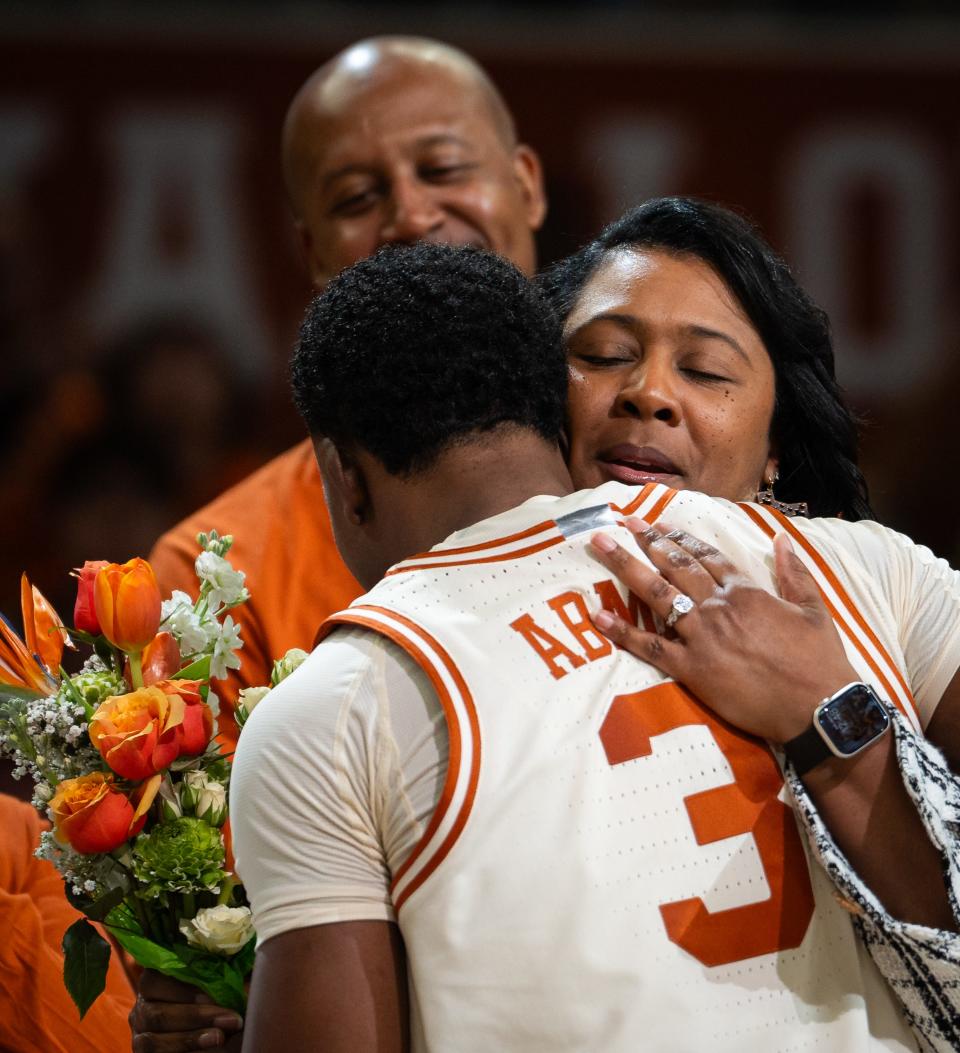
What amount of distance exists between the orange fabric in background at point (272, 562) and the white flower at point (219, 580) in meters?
0.55

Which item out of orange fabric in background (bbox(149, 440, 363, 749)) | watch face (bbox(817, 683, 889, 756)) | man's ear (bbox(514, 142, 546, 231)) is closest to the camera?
watch face (bbox(817, 683, 889, 756))

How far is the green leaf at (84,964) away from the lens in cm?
177

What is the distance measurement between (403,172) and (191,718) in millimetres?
1458

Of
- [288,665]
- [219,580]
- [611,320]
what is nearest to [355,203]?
[611,320]

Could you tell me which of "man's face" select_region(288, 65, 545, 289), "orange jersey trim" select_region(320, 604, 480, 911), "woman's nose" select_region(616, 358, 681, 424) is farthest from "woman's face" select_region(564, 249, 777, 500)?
"man's face" select_region(288, 65, 545, 289)

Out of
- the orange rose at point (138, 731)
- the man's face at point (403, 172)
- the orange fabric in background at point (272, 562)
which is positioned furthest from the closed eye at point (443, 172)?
the orange rose at point (138, 731)

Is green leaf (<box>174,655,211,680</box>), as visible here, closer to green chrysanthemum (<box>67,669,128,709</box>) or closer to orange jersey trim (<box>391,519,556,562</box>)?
green chrysanthemum (<box>67,669,128,709</box>)

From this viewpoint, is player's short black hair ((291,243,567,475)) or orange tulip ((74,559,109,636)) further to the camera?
orange tulip ((74,559,109,636))

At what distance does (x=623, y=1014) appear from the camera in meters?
1.35

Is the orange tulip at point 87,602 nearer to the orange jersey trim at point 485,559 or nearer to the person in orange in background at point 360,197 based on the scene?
the orange jersey trim at point 485,559

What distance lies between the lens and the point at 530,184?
3186 millimetres

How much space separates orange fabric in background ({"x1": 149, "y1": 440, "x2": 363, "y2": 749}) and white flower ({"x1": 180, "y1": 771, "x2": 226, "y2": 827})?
59cm

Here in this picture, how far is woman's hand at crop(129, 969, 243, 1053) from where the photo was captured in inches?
67.3

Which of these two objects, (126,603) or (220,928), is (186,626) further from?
(220,928)
